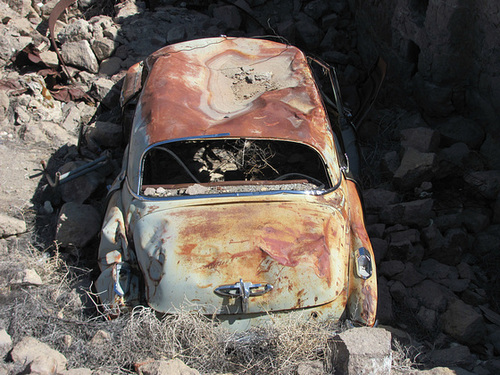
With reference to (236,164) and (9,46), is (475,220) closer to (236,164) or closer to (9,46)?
(236,164)

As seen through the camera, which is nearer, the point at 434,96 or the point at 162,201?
the point at 162,201

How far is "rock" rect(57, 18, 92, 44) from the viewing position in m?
7.41

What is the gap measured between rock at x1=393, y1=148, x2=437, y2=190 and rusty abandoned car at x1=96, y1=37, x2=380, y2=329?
0.89 meters

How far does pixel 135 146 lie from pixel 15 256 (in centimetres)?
154

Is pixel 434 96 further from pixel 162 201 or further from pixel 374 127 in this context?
pixel 162 201

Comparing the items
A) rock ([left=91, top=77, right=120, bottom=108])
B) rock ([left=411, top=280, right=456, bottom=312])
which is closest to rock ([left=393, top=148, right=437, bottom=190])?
rock ([left=411, top=280, right=456, bottom=312])

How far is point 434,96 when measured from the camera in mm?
5961

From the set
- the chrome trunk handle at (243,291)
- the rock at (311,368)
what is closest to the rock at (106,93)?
the chrome trunk handle at (243,291)

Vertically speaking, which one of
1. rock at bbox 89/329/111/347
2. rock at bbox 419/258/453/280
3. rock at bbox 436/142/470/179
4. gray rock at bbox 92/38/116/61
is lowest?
rock at bbox 419/258/453/280

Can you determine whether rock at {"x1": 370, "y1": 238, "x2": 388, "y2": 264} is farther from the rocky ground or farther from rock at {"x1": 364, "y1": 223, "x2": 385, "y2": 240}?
rock at {"x1": 364, "y1": 223, "x2": 385, "y2": 240}

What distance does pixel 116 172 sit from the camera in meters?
5.49

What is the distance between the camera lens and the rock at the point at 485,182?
4973mm

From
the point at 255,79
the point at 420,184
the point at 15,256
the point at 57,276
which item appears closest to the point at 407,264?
the point at 420,184

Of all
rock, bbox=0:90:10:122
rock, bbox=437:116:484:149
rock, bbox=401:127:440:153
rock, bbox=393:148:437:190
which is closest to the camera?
rock, bbox=393:148:437:190
